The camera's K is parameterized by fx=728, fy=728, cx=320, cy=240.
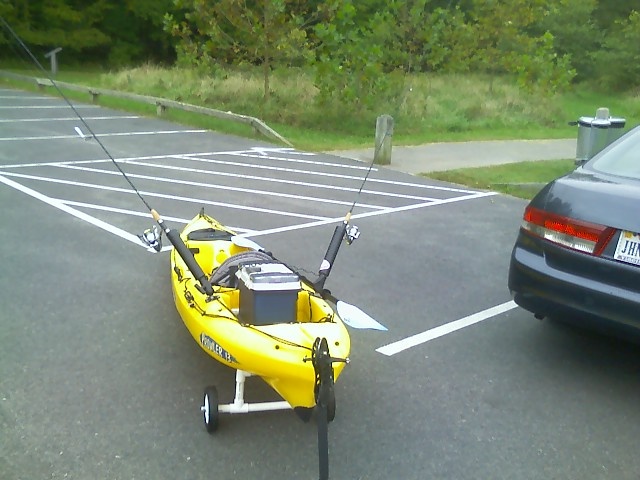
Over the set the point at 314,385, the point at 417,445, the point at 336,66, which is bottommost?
the point at 417,445

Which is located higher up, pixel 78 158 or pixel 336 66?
pixel 336 66

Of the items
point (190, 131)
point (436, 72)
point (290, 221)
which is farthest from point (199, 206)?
point (436, 72)

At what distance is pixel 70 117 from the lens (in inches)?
698

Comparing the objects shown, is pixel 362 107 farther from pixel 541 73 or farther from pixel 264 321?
pixel 264 321

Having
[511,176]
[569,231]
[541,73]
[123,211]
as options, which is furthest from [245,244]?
[541,73]

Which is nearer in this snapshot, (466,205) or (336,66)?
(466,205)

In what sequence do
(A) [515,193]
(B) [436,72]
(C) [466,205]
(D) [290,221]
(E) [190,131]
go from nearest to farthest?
(D) [290,221]
(C) [466,205]
(A) [515,193]
(E) [190,131]
(B) [436,72]

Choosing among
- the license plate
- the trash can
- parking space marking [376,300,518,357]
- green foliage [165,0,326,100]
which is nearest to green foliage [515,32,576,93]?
green foliage [165,0,326,100]

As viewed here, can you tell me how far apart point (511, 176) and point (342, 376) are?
832 centimetres

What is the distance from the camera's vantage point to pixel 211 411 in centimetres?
382

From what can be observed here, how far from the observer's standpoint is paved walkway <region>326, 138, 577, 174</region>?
1326cm

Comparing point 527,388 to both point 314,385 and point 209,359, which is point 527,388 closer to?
point 314,385

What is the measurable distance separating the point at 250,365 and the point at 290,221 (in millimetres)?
4983

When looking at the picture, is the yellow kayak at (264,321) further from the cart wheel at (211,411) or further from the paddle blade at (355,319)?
the cart wheel at (211,411)
